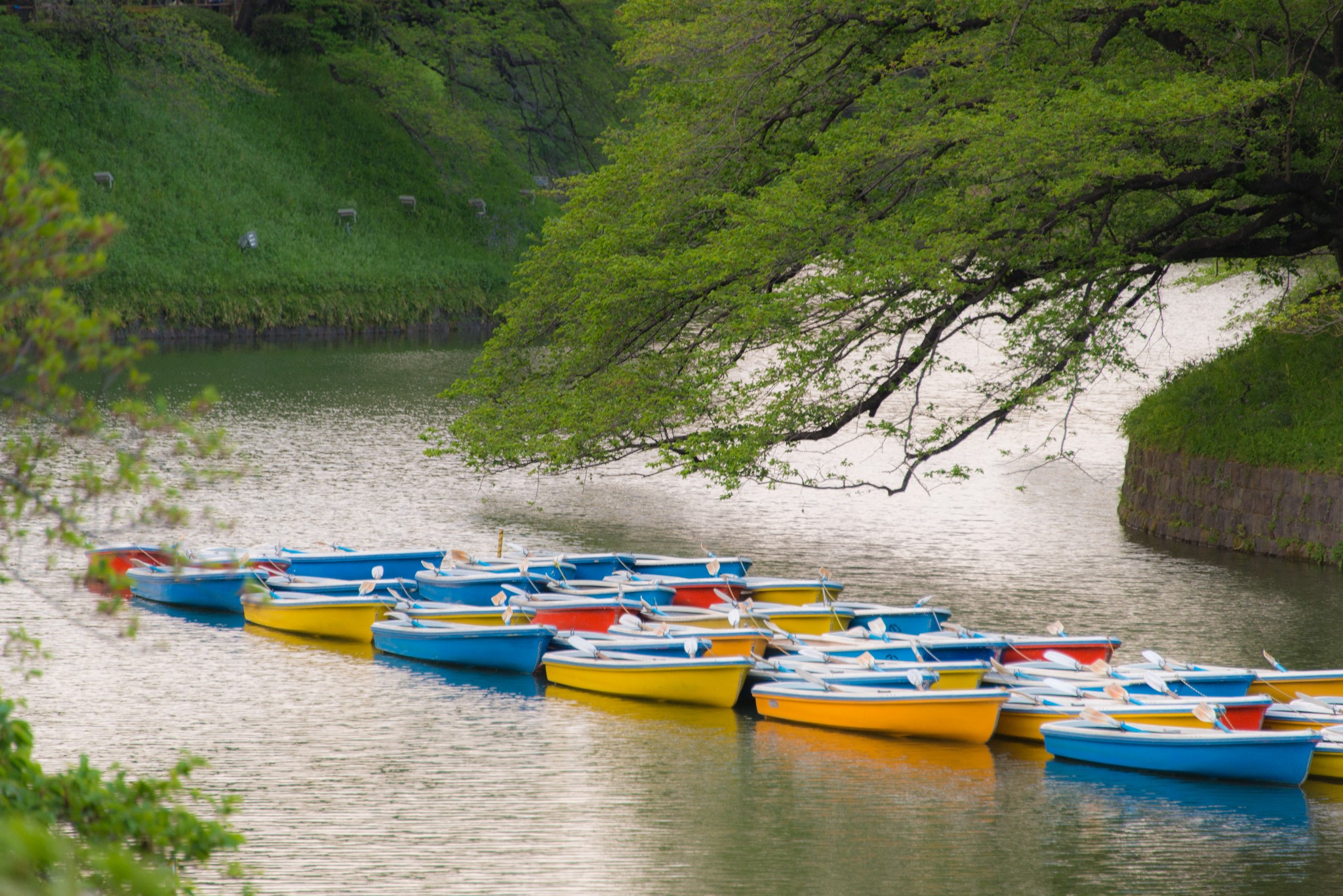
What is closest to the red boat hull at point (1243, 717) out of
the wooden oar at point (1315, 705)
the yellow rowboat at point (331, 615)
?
the wooden oar at point (1315, 705)

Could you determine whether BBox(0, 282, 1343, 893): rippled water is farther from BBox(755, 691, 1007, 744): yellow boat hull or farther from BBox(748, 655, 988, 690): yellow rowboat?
BBox(748, 655, 988, 690): yellow rowboat

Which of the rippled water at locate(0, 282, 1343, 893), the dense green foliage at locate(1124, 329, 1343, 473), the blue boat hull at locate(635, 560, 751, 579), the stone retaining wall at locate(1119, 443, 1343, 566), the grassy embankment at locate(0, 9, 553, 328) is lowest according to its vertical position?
the rippled water at locate(0, 282, 1343, 893)

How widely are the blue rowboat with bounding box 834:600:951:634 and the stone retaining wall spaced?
20.4 feet

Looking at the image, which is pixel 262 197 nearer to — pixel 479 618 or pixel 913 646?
pixel 479 618

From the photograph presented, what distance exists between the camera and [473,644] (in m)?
12.6

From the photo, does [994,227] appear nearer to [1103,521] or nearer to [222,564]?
[1103,521]

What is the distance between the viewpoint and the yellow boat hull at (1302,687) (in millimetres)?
11062

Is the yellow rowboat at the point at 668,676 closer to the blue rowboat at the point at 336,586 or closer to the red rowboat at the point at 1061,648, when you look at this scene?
the red rowboat at the point at 1061,648

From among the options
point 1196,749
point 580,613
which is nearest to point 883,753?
point 1196,749

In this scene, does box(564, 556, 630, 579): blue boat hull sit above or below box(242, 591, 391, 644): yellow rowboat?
above

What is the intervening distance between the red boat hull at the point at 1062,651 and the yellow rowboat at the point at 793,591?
2.21 m

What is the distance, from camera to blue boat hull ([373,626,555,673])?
12.4m

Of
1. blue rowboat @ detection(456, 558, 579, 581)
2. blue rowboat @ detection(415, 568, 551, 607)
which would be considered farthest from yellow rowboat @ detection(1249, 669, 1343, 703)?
A: blue rowboat @ detection(456, 558, 579, 581)

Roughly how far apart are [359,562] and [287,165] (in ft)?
115
